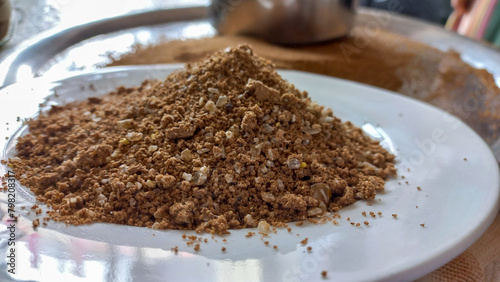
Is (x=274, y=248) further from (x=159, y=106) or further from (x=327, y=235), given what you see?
(x=159, y=106)

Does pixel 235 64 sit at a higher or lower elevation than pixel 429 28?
lower

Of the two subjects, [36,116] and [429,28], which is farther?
[429,28]

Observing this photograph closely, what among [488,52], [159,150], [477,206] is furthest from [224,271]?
[488,52]

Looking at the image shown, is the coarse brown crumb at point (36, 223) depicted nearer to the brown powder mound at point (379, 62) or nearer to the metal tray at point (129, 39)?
the metal tray at point (129, 39)

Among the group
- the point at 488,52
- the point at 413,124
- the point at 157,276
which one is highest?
the point at 488,52

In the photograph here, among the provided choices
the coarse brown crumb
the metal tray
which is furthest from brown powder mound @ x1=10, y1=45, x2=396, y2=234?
the metal tray

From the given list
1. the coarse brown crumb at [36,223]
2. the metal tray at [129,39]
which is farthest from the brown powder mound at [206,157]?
the metal tray at [129,39]

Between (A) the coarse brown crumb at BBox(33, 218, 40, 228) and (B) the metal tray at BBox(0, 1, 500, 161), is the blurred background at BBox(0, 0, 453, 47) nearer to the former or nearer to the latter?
(B) the metal tray at BBox(0, 1, 500, 161)

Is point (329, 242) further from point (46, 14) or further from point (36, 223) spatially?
point (46, 14)
